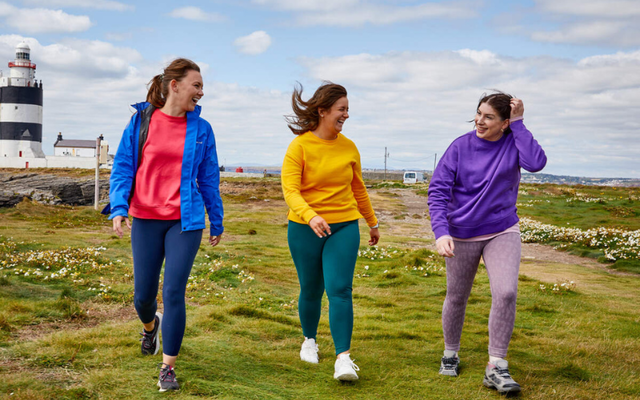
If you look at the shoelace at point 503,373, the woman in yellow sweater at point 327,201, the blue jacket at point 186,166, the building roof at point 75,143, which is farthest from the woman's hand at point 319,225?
the building roof at point 75,143

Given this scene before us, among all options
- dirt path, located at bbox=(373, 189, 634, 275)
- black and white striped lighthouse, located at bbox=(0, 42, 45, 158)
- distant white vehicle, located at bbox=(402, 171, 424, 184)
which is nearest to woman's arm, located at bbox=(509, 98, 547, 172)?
dirt path, located at bbox=(373, 189, 634, 275)

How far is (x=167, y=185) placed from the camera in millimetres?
4602

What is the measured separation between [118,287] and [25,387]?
14.9 feet

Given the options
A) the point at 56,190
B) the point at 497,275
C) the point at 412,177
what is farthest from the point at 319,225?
the point at 412,177

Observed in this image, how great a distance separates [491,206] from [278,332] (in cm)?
302

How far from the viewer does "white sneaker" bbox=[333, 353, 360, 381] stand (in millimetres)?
4707

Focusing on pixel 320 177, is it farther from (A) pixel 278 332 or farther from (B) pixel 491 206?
(A) pixel 278 332

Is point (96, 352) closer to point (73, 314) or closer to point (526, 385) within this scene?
point (73, 314)

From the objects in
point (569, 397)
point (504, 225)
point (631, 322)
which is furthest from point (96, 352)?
point (631, 322)

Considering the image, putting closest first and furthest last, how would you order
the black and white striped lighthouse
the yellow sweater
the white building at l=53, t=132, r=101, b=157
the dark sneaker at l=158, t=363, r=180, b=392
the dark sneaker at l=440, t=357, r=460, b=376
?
the dark sneaker at l=158, t=363, r=180, b=392 < the yellow sweater < the dark sneaker at l=440, t=357, r=460, b=376 < the black and white striped lighthouse < the white building at l=53, t=132, r=101, b=157

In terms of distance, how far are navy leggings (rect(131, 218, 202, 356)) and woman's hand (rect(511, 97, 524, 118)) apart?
113 inches

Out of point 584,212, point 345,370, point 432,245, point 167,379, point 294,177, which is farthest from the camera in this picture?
point 584,212

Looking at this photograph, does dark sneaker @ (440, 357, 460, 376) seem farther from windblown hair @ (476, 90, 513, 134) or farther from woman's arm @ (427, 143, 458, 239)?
windblown hair @ (476, 90, 513, 134)

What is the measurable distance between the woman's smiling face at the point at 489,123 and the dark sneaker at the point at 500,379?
1979 millimetres
